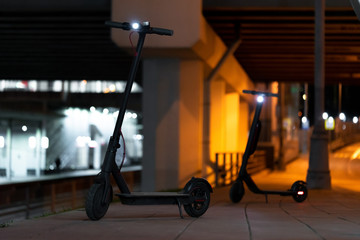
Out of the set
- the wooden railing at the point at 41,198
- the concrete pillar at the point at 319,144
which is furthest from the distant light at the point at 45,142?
the concrete pillar at the point at 319,144

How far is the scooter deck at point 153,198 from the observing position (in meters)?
9.51

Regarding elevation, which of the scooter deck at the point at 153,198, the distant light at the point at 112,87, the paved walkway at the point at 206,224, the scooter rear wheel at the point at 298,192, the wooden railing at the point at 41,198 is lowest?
the wooden railing at the point at 41,198

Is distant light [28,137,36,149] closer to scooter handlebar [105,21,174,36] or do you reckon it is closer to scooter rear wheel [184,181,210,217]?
scooter rear wheel [184,181,210,217]

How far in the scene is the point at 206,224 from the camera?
929 cm

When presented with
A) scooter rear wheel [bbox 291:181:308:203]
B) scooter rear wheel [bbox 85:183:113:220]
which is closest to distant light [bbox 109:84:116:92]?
scooter rear wheel [bbox 291:181:308:203]

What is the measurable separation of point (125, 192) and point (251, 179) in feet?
15.3

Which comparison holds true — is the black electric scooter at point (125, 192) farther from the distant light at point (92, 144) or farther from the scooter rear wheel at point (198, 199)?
the distant light at point (92, 144)

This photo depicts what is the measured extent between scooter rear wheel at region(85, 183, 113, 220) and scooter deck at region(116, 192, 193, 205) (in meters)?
0.23

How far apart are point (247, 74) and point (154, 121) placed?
15861mm

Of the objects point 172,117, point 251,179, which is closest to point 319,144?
point 172,117

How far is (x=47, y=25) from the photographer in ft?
74.2

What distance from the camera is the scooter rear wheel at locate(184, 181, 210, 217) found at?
10078 mm

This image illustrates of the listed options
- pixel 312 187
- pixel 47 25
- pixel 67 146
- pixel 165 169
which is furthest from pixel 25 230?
pixel 67 146

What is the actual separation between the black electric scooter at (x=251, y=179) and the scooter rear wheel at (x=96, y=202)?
4.54 metres
